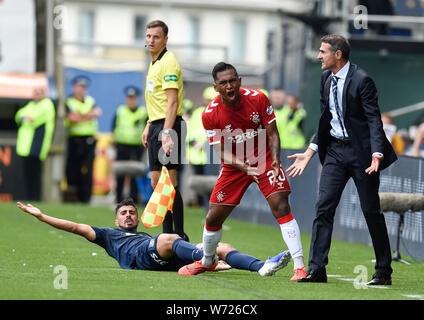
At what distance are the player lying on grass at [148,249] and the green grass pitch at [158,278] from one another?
14 centimetres

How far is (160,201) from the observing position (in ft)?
34.5

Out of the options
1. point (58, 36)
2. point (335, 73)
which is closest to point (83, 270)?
point (335, 73)

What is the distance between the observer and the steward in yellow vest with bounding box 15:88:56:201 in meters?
21.1

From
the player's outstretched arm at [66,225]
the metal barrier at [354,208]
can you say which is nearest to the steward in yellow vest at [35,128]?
the metal barrier at [354,208]

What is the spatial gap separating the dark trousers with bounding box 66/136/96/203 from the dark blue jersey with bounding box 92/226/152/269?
1176cm

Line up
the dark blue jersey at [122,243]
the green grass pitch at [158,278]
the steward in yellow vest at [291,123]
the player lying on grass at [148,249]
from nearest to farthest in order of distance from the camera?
1. the green grass pitch at [158,278]
2. the player lying on grass at [148,249]
3. the dark blue jersey at [122,243]
4. the steward in yellow vest at [291,123]

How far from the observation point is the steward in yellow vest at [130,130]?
21109 mm

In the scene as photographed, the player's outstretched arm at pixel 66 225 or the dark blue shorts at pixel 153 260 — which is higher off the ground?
the player's outstretched arm at pixel 66 225

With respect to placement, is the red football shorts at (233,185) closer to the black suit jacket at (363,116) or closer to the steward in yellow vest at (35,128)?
the black suit jacket at (363,116)

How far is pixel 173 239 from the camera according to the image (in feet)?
31.2

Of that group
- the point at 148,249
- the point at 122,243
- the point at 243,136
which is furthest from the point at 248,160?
the point at 122,243

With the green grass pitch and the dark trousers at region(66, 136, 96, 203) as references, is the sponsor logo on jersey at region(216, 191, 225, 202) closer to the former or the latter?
the green grass pitch
